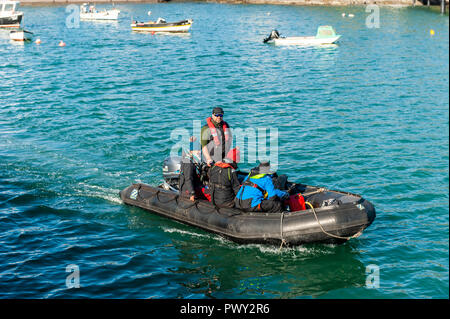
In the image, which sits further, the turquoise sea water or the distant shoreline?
the distant shoreline

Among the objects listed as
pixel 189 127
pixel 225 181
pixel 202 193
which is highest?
pixel 225 181

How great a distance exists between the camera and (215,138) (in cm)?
1314

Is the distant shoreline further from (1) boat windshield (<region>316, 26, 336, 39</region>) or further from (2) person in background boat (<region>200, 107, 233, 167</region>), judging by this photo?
(2) person in background boat (<region>200, 107, 233, 167</region>)

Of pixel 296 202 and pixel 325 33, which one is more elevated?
pixel 325 33

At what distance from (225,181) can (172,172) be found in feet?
7.98

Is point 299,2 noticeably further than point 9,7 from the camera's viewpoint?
Yes

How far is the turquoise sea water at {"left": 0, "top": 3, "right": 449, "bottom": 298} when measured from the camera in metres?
11.3

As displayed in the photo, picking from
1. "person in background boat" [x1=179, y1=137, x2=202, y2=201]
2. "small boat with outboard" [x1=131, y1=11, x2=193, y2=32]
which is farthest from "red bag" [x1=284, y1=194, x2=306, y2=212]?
"small boat with outboard" [x1=131, y1=11, x2=193, y2=32]

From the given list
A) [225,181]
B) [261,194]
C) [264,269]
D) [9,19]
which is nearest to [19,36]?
[9,19]

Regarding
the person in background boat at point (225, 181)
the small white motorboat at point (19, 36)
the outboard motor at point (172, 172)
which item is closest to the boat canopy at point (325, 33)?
the small white motorboat at point (19, 36)

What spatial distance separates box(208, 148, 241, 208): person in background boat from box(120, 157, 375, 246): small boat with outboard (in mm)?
226

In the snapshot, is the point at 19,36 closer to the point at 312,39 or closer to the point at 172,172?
the point at 312,39
